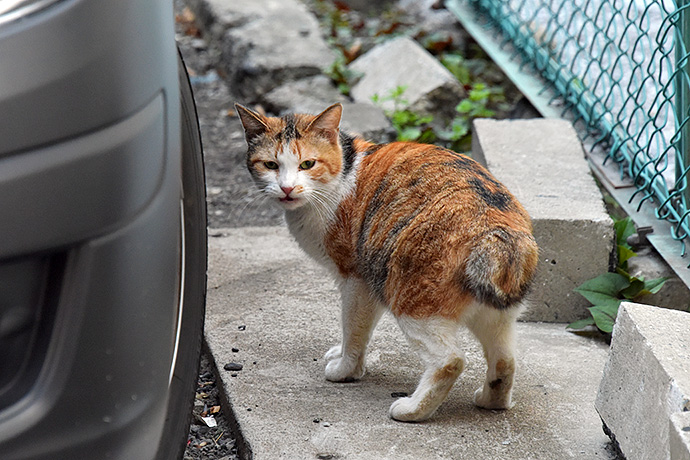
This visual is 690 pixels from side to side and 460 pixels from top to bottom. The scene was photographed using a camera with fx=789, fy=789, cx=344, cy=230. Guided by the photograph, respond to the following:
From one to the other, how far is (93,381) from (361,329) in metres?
1.30

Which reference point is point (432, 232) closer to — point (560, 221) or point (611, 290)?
point (560, 221)

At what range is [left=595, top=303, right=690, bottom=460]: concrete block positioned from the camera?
192cm

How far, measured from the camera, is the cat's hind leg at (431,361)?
2.43 meters

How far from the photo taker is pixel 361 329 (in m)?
2.75

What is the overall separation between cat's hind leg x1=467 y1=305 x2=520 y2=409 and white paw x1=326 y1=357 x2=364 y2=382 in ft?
1.47

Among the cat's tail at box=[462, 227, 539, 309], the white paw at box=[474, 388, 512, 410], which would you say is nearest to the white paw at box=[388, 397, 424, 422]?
the white paw at box=[474, 388, 512, 410]

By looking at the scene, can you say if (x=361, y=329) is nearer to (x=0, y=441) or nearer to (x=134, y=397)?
(x=134, y=397)

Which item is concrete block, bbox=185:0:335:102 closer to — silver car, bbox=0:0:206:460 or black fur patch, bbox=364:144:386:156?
black fur patch, bbox=364:144:386:156

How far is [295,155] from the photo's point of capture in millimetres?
2771

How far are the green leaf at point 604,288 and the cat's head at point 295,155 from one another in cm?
118

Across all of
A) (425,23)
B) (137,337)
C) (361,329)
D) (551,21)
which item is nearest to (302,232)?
(361,329)

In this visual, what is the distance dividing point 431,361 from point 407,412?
0.19m

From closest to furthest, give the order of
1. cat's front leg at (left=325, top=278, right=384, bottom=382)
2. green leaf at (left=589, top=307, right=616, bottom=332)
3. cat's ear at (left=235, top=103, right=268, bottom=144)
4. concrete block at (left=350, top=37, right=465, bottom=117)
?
cat's front leg at (left=325, top=278, right=384, bottom=382), cat's ear at (left=235, top=103, right=268, bottom=144), green leaf at (left=589, top=307, right=616, bottom=332), concrete block at (left=350, top=37, right=465, bottom=117)

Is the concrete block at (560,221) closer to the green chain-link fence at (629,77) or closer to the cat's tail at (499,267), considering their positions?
the green chain-link fence at (629,77)
